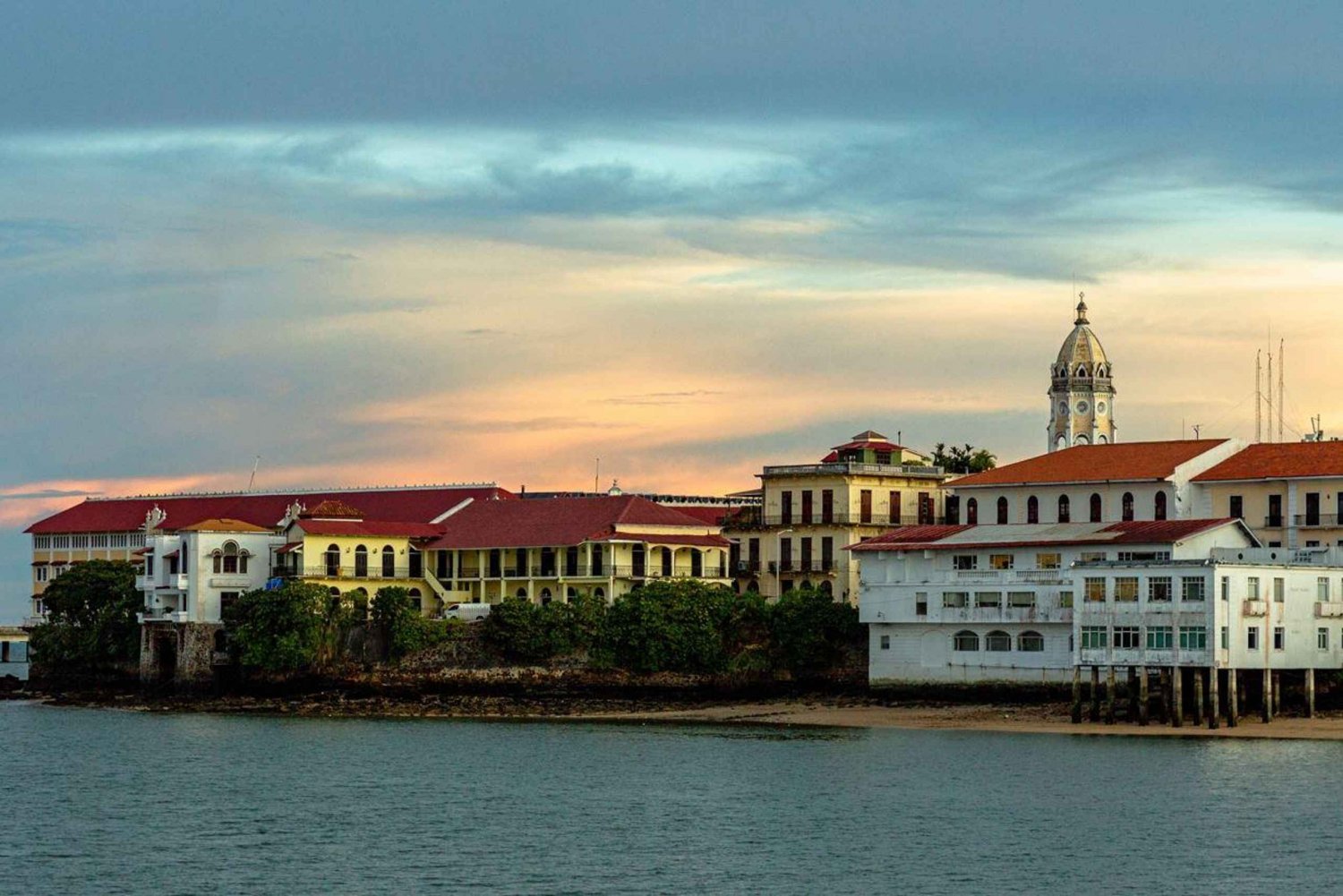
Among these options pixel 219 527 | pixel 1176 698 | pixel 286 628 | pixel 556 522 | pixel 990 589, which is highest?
pixel 556 522

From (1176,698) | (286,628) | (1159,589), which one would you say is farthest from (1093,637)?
(286,628)

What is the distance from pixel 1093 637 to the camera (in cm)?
9231

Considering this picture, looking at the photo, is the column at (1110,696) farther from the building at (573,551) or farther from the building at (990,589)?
the building at (573,551)

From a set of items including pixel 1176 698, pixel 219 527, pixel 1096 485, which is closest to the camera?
pixel 1176 698

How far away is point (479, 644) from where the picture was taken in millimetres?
115375

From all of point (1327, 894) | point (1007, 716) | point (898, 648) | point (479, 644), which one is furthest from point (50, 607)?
point (1327, 894)

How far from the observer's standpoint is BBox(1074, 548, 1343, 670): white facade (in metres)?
89.1

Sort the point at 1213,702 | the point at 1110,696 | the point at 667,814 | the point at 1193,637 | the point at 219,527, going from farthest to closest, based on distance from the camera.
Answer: the point at 219,527 → the point at 1110,696 → the point at 1193,637 → the point at 1213,702 → the point at 667,814

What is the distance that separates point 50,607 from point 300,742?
1863 inches

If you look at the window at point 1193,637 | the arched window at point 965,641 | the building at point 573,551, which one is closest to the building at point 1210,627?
the window at point 1193,637

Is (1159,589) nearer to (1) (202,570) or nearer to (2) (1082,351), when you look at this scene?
(1) (202,570)

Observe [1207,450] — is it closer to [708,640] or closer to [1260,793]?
[708,640]

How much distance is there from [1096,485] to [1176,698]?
22.4 metres

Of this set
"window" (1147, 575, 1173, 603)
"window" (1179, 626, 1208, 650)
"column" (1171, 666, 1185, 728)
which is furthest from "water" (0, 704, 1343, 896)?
"window" (1147, 575, 1173, 603)
